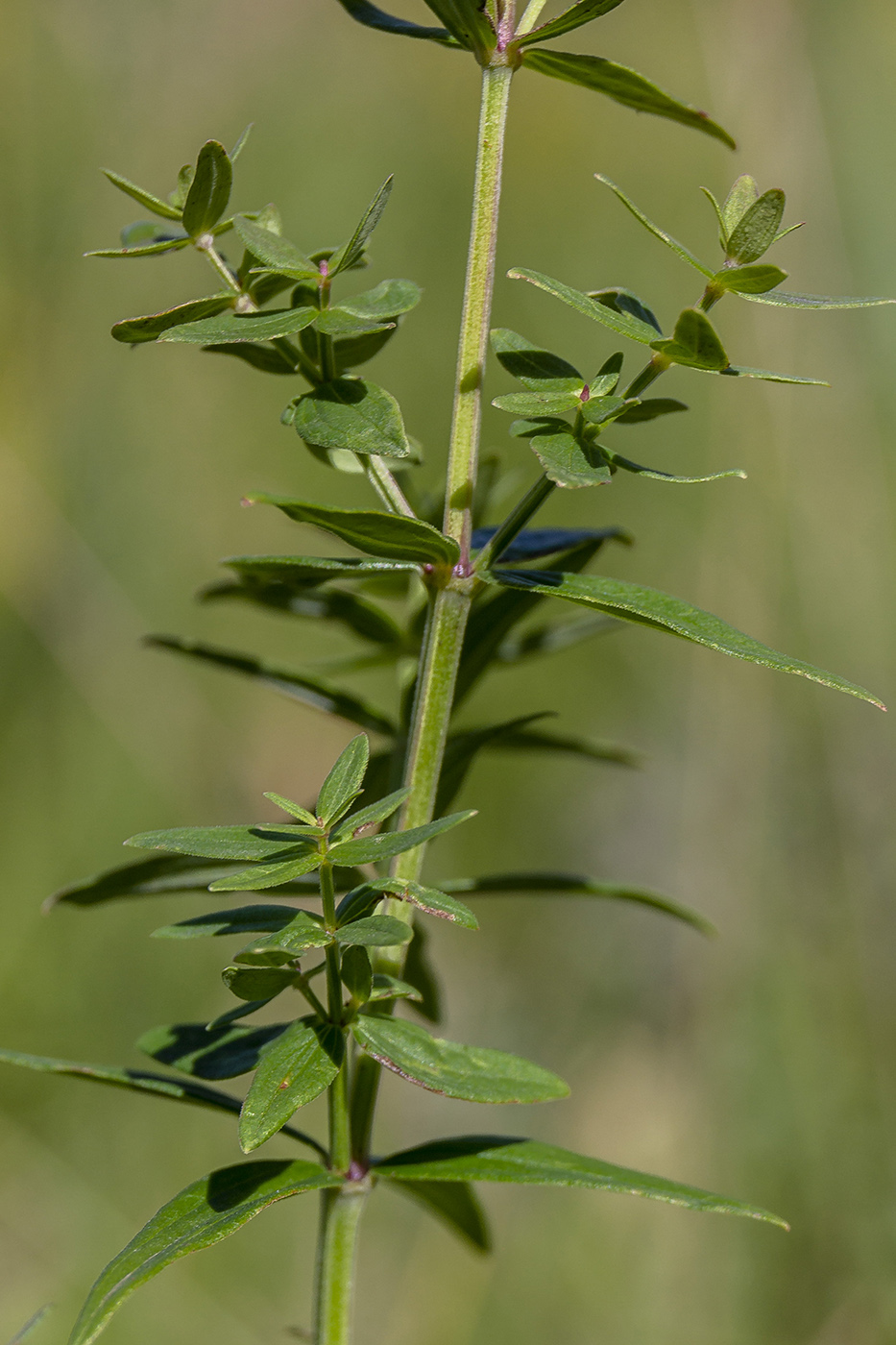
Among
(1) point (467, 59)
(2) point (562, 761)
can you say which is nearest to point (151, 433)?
(2) point (562, 761)

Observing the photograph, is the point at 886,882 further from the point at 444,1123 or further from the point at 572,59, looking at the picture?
the point at 572,59

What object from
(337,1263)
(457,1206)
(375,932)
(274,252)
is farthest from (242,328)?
(457,1206)

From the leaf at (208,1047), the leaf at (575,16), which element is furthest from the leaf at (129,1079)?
the leaf at (575,16)

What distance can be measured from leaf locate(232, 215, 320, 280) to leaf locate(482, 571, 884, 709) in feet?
0.74

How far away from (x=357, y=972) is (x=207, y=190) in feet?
1.67

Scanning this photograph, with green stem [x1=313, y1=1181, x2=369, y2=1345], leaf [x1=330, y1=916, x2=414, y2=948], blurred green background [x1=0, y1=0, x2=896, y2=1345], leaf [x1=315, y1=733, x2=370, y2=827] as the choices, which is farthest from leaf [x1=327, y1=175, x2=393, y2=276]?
blurred green background [x1=0, y1=0, x2=896, y2=1345]

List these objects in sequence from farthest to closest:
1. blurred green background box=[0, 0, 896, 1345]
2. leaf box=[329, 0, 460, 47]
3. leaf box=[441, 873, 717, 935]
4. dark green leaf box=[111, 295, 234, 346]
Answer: blurred green background box=[0, 0, 896, 1345] → leaf box=[441, 873, 717, 935] → leaf box=[329, 0, 460, 47] → dark green leaf box=[111, 295, 234, 346]

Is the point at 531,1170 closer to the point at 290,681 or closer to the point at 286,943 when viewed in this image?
the point at 286,943

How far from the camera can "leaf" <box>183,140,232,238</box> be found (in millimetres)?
700

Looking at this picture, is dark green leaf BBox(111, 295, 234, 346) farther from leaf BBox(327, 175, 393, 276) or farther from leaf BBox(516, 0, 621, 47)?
leaf BBox(516, 0, 621, 47)

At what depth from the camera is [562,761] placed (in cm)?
355

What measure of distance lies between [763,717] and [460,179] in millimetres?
2079

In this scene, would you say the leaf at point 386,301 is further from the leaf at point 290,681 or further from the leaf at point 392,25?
the leaf at point 290,681

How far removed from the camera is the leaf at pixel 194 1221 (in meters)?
0.62
